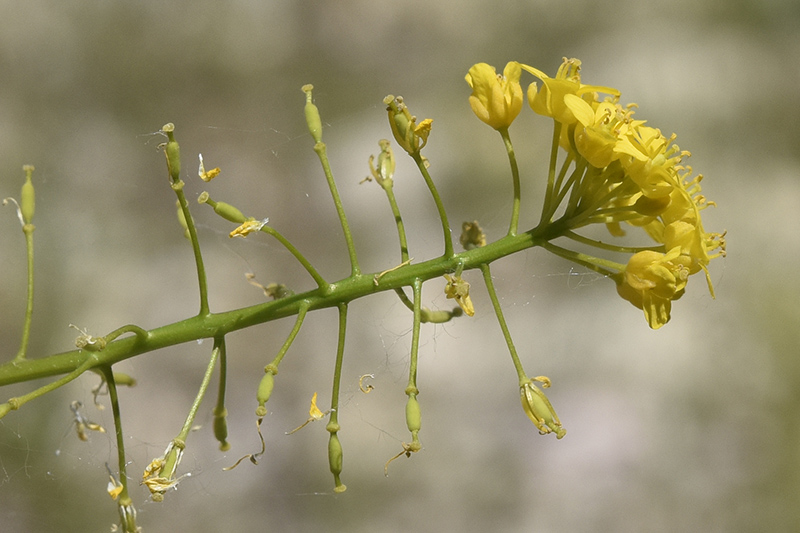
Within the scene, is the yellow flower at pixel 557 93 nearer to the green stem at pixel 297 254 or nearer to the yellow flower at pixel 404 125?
the yellow flower at pixel 404 125

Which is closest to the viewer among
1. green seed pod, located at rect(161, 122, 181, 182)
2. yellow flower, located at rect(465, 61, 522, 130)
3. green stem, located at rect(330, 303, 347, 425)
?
green seed pod, located at rect(161, 122, 181, 182)

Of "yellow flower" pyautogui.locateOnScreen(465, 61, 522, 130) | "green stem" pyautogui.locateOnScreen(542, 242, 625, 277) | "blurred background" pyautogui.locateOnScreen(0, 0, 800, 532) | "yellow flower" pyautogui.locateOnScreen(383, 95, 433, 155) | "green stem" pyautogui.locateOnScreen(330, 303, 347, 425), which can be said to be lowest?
"green stem" pyautogui.locateOnScreen(330, 303, 347, 425)

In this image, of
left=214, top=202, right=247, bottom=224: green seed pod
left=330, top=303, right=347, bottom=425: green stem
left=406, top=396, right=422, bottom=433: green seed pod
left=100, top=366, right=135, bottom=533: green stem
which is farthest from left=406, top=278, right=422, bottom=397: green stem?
left=100, top=366, right=135, bottom=533: green stem

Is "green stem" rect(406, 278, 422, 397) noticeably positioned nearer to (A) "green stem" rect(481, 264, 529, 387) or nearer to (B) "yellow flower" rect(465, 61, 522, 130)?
(A) "green stem" rect(481, 264, 529, 387)

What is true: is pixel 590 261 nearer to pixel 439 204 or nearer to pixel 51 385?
pixel 439 204

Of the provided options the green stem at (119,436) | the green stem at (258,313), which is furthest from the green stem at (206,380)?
the green stem at (119,436)

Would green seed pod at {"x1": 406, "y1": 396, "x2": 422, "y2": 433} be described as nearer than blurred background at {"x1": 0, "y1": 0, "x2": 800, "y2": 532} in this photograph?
Yes

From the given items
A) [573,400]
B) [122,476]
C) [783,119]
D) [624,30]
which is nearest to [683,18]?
[624,30]

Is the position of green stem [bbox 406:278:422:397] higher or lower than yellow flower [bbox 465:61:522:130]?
lower

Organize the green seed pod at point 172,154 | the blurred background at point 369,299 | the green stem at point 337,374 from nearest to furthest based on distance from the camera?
the green seed pod at point 172,154
the green stem at point 337,374
the blurred background at point 369,299
